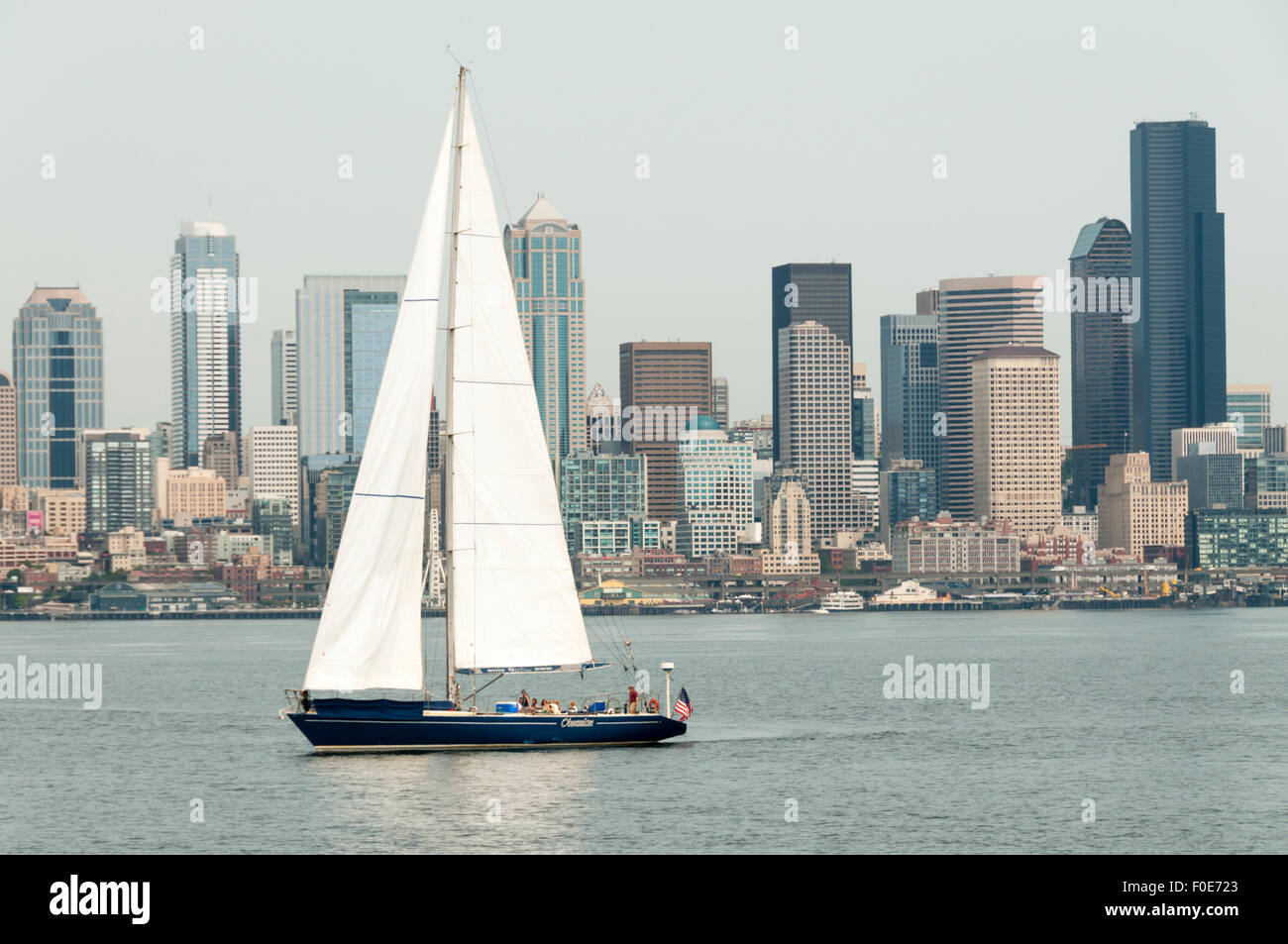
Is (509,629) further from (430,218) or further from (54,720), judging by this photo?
(54,720)

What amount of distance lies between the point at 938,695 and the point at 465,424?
4138cm

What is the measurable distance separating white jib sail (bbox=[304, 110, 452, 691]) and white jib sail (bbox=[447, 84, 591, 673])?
2.82 feet

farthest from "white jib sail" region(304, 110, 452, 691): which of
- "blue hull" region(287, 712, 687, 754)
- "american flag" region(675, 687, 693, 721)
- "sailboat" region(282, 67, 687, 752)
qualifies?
"american flag" region(675, 687, 693, 721)

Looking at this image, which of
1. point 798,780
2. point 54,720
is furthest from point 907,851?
point 54,720

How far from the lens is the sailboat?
155 feet

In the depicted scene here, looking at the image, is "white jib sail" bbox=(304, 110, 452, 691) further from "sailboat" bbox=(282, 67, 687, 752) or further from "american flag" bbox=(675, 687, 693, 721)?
"american flag" bbox=(675, 687, 693, 721)

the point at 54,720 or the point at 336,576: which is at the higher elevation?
the point at 336,576

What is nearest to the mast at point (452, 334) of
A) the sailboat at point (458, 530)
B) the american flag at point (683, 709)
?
the sailboat at point (458, 530)

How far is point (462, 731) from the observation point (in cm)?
4750

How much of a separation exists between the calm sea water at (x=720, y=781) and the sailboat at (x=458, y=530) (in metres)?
1.23

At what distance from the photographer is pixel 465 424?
48031 millimetres

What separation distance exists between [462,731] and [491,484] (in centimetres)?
648

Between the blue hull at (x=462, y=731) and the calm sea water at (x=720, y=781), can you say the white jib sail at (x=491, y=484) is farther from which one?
the calm sea water at (x=720, y=781)
